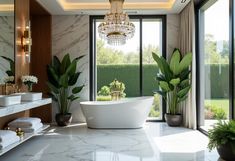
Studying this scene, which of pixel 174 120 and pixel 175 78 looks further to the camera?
pixel 174 120

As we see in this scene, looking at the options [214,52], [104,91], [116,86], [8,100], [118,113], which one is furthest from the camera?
[104,91]

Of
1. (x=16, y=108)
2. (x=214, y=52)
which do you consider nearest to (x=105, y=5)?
(x=214, y=52)

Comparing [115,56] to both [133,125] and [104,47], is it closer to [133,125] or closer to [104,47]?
[104,47]

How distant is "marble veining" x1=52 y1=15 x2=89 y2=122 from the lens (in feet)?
22.5

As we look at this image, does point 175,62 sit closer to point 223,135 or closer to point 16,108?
point 223,135

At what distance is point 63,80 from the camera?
242 inches

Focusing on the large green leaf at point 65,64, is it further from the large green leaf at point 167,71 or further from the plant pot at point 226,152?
the plant pot at point 226,152

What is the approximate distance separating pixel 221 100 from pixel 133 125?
1861 millimetres

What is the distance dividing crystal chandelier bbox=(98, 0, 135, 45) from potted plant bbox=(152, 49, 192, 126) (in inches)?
44.5

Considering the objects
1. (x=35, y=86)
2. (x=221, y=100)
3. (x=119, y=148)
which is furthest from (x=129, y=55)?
(x=119, y=148)

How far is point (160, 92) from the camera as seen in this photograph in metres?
6.37

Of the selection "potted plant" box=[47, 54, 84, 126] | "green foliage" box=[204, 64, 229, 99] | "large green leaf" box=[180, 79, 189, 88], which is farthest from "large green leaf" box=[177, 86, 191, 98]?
"potted plant" box=[47, 54, 84, 126]

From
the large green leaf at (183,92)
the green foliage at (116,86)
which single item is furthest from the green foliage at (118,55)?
the large green leaf at (183,92)

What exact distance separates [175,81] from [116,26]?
1.67 m
